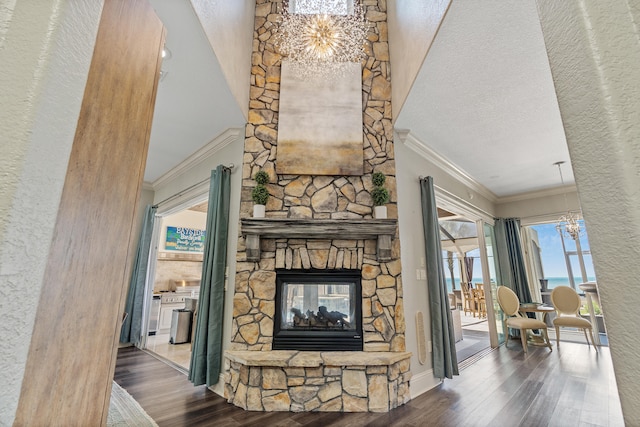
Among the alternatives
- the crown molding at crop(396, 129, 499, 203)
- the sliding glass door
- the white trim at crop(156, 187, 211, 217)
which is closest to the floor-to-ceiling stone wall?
the crown molding at crop(396, 129, 499, 203)

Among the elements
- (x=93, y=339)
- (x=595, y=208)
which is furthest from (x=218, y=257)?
(x=595, y=208)

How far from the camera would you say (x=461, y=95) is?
2.79 metres

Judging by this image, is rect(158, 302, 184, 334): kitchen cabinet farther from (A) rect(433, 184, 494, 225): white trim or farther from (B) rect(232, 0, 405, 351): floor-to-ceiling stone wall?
(A) rect(433, 184, 494, 225): white trim

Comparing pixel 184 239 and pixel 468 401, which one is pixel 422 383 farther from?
pixel 184 239

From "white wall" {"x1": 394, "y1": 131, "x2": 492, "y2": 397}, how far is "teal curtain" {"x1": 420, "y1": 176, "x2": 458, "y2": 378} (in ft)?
0.21

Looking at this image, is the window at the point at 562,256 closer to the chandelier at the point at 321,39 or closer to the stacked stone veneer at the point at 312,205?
the stacked stone veneer at the point at 312,205

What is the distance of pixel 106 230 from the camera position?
3.28ft

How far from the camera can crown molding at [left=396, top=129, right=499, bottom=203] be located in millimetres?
3436

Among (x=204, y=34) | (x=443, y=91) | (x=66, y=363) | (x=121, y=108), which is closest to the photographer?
(x=66, y=363)

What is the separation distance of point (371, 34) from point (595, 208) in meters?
3.83

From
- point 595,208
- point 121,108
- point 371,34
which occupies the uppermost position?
point 371,34

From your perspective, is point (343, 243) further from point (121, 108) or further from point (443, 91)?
point (121, 108)

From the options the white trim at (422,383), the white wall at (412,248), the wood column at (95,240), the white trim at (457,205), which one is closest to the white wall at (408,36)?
the white wall at (412,248)

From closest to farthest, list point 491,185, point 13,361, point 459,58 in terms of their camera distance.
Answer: point 13,361
point 459,58
point 491,185
